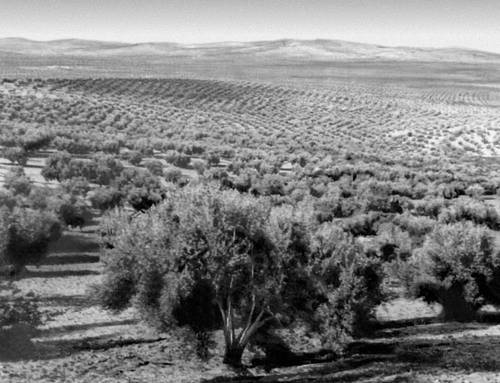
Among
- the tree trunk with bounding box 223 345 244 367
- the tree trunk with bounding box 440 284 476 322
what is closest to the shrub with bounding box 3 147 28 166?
the tree trunk with bounding box 223 345 244 367

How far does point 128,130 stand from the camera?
2484 inches

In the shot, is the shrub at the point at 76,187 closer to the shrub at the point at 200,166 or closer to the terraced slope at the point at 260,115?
the shrub at the point at 200,166

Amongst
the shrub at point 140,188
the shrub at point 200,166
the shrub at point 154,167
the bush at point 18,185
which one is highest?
the bush at point 18,185

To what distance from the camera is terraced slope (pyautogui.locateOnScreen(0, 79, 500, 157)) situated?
6419 cm

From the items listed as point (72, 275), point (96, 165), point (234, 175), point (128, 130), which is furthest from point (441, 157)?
point (72, 275)

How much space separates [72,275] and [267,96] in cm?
7772

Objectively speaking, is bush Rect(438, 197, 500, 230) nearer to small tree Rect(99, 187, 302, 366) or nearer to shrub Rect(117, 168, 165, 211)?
shrub Rect(117, 168, 165, 211)

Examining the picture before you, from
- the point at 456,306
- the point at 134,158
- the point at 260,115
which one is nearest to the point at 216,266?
the point at 456,306

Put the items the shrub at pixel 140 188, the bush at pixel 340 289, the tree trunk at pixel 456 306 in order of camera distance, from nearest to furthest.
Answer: the bush at pixel 340 289, the tree trunk at pixel 456 306, the shrub at pixel 140 188

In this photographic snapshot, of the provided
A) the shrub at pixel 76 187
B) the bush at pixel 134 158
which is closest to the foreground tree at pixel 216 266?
the shrub at pixel 76 187

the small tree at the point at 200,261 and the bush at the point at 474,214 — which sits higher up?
the small tree at the point at 200,261

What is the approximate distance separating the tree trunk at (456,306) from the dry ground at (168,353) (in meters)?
0.51

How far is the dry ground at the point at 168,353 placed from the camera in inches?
629

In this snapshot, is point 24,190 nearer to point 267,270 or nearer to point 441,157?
point 267,270
